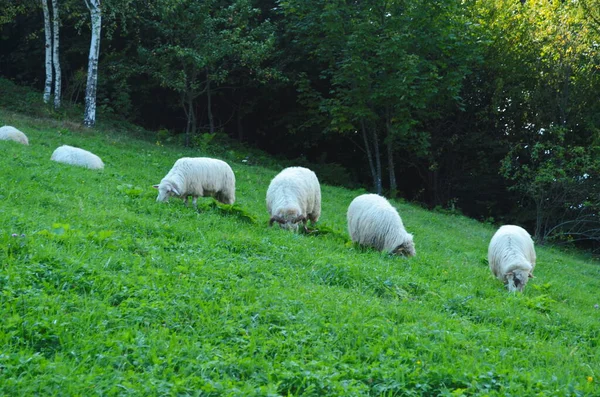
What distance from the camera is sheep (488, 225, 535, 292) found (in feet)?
31.9

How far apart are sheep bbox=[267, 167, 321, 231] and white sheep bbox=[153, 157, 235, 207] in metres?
1.14

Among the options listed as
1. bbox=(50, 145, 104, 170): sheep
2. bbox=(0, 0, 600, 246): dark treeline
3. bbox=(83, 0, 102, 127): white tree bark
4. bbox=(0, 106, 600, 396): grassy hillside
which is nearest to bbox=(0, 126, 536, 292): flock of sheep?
bbox=(0, 106, 600, 396): grassy hillside

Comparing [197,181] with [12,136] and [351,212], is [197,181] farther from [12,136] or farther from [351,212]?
[12,136]

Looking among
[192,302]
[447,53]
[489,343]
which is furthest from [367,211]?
[447,53]

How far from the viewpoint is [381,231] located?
10562 mm

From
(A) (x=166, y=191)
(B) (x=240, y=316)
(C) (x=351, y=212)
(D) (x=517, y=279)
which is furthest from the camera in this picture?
(A) (x=166, y=191)

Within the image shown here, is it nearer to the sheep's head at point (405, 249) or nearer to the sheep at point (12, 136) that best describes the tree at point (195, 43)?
the sheep at point (12, 136)

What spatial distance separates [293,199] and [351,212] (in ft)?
3.58

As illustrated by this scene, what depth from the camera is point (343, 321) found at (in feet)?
19.4

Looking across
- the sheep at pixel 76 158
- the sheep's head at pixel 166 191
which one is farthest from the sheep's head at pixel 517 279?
the sheep at pixel 76 158

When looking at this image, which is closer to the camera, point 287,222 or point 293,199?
point 287,222

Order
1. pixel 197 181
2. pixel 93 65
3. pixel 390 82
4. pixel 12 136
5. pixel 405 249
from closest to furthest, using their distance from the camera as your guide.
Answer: pixel 405 249 → pixel 197 181 → pixel 12 136 → pixel 93 65 → pixel 390 82

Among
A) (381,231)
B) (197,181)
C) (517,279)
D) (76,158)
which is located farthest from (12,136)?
(517,279)

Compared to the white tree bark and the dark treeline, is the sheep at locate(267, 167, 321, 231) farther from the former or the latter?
the white tree bark
